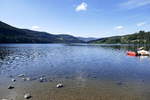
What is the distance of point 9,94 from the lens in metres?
16.1

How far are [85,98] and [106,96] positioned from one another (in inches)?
95.0

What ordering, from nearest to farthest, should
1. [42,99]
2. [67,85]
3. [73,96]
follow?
1. [42,99]
2. [73,96]
3. [67,85]

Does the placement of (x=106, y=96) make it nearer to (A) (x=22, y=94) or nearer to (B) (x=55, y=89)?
(B) (x=55, y=89)

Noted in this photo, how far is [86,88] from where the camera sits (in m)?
18.8

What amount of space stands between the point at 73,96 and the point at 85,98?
4.23 feet

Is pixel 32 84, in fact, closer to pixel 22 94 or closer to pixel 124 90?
pixel 22 94

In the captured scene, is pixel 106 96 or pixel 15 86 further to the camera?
pixel 15 86

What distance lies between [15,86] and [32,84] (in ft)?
6.97

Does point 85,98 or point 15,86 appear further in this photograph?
point 15,86

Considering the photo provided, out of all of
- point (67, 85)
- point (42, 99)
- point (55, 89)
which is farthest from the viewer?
point (67, 85)

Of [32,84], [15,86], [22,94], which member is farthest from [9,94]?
[32,84]

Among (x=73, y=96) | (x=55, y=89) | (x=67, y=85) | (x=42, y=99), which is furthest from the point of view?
(x=67, y=85)

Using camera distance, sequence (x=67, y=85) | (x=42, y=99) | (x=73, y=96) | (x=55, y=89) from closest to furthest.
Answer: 1. (x=42, y=99)
2. (x=73, y=96)
3. (x=55, y=89)
4. (x=67, y=85)

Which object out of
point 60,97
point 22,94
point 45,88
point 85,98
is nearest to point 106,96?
point 85,98
